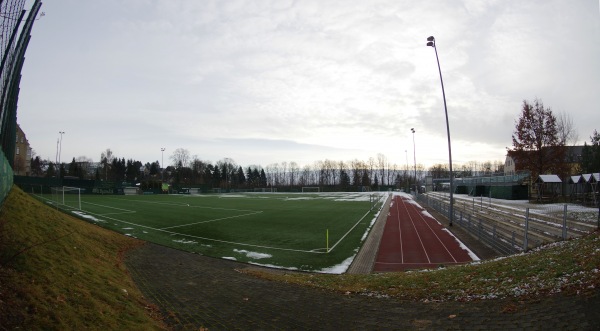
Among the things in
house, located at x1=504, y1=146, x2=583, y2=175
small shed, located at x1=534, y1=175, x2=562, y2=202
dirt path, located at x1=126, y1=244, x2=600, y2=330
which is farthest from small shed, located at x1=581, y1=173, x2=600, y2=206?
dirt path, located at x1=126, y1=244, x2=600, y2=330

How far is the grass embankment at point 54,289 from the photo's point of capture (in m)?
4.92

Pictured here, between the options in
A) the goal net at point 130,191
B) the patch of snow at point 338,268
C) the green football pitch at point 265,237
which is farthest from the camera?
the goal net at point 130,191

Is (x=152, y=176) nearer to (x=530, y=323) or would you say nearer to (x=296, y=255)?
(x=296, y=255)

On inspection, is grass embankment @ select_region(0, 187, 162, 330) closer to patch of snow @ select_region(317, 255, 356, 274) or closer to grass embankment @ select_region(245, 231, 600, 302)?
grass embankment @ select_region(245, 231, 600, 302)

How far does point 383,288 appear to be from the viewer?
916cm

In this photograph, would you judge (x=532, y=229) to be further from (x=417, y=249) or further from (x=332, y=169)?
(x=332, y=169)

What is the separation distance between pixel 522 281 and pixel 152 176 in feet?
523

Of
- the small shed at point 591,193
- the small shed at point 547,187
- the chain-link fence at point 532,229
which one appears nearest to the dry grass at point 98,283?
the chain-link fence at point 532,229

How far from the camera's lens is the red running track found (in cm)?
1713

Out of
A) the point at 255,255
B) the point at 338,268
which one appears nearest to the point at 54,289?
the point at 338,268

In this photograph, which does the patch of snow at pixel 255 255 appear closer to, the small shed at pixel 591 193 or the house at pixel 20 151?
the small shed at pixel 591 193

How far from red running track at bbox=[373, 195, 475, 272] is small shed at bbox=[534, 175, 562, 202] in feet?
54.3

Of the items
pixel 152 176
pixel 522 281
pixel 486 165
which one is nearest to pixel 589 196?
pixel 522 281

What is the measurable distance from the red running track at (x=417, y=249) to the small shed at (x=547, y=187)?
16537 millimetres
